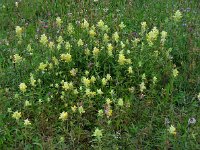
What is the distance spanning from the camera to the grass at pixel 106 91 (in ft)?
11.7

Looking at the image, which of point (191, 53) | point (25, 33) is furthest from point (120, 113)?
point (25, 33)

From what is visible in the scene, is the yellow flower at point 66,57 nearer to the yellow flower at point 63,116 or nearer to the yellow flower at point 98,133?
the yellow flower at point 63,116

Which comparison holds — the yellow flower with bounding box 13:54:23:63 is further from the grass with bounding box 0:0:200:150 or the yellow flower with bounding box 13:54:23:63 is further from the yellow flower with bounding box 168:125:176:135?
the yellow flower with bounding box 168:125:176:135

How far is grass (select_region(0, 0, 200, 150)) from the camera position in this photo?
140 inches

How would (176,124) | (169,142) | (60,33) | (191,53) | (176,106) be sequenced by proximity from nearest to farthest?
(169,142)
(176,124)
(176,106)
(191,53)
(60,33)

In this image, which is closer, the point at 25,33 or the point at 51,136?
the point at 51,136

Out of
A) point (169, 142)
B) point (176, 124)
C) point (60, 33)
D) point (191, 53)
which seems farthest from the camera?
point (60, 33)

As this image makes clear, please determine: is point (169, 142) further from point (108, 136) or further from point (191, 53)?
point (191, 53)

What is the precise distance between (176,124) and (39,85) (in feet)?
4.56

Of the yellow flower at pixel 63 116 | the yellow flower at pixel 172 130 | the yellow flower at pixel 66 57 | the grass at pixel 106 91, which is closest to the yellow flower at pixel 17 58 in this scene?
the grass at pixel 106 91

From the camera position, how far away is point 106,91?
4121mm

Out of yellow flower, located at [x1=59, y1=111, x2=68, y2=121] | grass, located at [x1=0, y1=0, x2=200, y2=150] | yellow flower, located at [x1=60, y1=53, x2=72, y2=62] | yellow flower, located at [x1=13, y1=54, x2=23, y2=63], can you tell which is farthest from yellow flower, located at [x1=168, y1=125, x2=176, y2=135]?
yellow flower, located at [x1=13, y1=54, x2=23, y2=63]

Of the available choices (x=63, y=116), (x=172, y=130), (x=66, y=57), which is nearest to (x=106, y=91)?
(x=66, y=57)

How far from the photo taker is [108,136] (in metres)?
3.49
